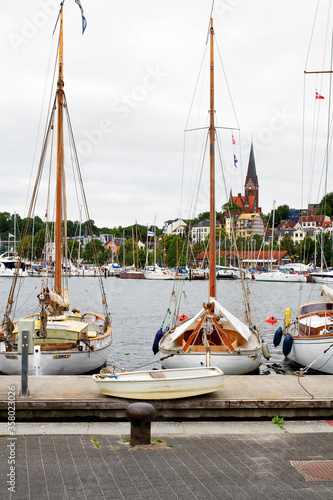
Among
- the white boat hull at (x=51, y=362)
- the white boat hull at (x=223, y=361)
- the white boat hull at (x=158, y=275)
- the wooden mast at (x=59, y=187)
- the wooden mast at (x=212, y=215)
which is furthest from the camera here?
the white boat hull at (x=158, y=275)

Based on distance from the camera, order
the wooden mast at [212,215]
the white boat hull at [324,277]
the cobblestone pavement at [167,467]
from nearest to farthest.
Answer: the cobblestone pavement at [167,467]
the wooden mast at [212,215]
the white boat hull at [324,277]

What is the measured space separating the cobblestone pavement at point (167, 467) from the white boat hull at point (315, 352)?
9.24m

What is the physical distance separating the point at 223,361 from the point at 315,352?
474cm

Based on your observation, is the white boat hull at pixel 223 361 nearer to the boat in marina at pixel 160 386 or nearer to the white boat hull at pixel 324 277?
the boat in marina at pixel 160 386

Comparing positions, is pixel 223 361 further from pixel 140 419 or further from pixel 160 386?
pixel 140 419

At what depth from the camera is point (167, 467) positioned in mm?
8828

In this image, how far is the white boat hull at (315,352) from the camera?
19516mm

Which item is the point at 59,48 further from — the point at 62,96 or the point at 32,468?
the point at 32,468

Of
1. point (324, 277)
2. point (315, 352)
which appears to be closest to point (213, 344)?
point (315, 352)

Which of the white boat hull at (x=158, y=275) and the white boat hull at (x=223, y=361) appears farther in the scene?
the white boat hull at (x=158, y=275)

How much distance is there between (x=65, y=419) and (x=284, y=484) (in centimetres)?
A: 553

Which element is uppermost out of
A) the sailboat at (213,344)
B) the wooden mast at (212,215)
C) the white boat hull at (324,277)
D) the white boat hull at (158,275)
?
the wooden mast at (212,215)

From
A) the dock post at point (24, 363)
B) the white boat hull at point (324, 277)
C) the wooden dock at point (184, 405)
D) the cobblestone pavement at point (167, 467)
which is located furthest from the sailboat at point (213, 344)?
the white boat hull at point (324, 277)

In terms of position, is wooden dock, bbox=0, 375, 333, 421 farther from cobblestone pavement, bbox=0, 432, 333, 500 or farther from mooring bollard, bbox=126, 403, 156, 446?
mooring bollard, bbox=126, 403, 156, 446
